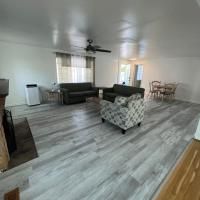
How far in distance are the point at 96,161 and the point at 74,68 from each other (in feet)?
16.0

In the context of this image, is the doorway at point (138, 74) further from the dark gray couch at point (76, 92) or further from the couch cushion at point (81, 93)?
the couch cushion at point (81, 93)

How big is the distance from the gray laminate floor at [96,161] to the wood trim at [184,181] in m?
0.10

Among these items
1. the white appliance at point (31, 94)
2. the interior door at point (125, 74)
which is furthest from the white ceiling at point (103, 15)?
the interior door at point (125, 74)

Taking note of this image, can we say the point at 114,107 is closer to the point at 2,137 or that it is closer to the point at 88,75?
the point at 2,137

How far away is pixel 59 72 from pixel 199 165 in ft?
18.1

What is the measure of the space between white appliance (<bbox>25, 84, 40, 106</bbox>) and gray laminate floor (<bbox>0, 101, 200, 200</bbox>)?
63.2 inches

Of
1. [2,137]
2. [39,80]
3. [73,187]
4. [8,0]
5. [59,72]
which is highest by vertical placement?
[8,0]

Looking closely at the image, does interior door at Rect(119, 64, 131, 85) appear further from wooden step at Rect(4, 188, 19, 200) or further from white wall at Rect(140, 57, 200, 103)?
wooden step at Rect(4, 188, 19, 200)

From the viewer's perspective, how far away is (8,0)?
1.68 meters

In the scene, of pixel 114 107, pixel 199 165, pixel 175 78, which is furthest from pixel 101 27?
pixel 175 78

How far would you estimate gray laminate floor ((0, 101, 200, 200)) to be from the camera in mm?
1443

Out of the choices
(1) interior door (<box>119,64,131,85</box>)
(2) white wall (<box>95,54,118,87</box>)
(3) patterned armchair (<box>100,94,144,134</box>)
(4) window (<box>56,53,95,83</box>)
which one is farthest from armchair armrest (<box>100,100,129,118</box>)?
(1) interior door (<box>119,64,131,85</box>)

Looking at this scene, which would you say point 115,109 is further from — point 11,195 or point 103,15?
point 11,195

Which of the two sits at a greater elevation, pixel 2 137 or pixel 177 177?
pixel 2 137
